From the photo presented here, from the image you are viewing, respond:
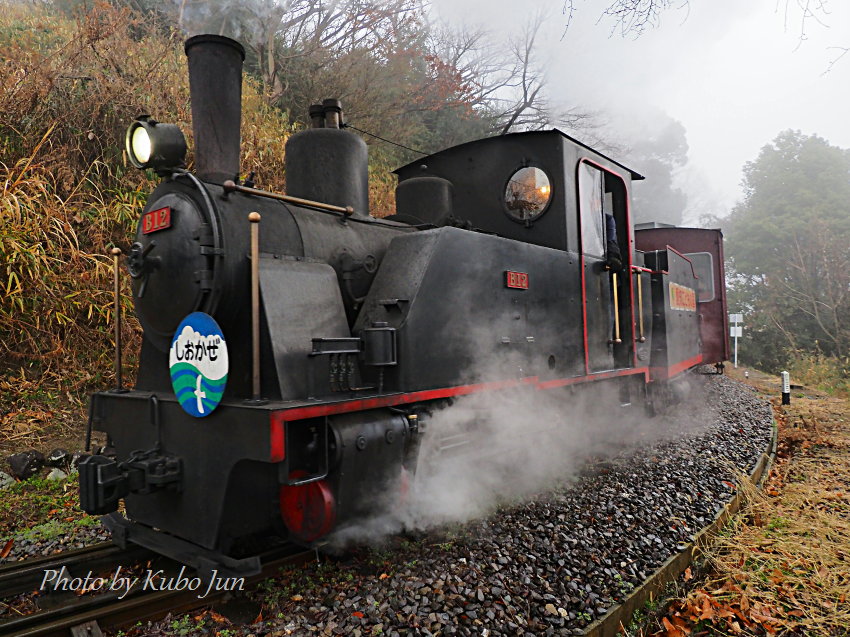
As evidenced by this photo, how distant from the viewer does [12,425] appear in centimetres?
538

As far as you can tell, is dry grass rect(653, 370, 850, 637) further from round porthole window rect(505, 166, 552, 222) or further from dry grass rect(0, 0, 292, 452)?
dry grass rect(0, 0, 292, 452)

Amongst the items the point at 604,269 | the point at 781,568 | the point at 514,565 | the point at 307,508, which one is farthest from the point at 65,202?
the point at 781,568

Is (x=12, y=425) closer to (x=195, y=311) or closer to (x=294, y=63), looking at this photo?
(x=195, y=311)

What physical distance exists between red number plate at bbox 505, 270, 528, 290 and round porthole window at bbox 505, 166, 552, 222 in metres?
0.88

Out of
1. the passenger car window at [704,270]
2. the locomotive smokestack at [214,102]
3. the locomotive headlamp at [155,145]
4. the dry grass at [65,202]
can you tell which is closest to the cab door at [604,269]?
the locomotive smokestack at [214,102]

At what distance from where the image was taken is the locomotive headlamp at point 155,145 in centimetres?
307

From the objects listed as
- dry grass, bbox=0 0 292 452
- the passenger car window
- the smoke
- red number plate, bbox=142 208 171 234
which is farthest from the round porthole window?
the passenger car window

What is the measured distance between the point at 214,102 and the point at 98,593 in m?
2.71

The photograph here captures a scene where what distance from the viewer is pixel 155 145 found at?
121 inches

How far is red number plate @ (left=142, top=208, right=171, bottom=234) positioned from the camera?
3.01 m

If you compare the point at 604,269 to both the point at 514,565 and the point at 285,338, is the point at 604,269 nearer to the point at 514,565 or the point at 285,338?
the point at 514,565

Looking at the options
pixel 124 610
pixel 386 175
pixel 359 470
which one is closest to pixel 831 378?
pixel 386 175

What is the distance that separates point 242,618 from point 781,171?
1276 inches

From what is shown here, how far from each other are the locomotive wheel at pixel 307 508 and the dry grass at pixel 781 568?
1707 mm
